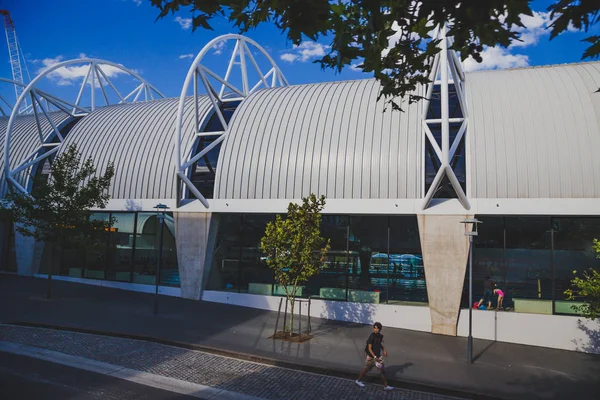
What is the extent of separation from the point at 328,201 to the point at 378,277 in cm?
443

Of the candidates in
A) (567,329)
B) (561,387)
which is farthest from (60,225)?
(567,329)

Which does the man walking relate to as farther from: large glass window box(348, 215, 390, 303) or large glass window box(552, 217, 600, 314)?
large glass window box(552, 217, 600, 314)

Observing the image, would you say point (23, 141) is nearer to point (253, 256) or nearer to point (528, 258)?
point (253, 256)

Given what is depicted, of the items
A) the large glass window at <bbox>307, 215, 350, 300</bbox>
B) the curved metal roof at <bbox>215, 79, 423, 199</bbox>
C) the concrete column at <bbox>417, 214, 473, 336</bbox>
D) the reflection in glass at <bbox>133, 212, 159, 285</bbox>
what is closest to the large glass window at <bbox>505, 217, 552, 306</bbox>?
the concrete column at <bbox>417, 214, 473, 336</bbox>

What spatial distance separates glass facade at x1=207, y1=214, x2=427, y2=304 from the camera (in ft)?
68.9

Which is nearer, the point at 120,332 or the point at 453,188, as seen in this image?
the point at 120,332

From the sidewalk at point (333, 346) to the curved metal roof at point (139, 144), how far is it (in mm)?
6774

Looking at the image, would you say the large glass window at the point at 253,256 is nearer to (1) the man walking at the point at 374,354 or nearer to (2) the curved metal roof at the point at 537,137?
(2) the curved metal roof at the point at 537,137

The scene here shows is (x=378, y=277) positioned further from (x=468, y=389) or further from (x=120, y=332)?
(x=120, y=332)

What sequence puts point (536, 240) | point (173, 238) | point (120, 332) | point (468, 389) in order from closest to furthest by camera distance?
point (468, 389), point (120, 332), point (536, 240), point (173, 238)

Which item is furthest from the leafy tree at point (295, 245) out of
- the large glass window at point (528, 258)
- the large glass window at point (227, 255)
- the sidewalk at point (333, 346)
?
the large glass window at point (528, 258)

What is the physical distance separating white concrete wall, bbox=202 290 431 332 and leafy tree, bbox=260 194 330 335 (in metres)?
4.59

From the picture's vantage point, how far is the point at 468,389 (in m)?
12.0

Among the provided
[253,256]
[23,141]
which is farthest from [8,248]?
[253,256]
